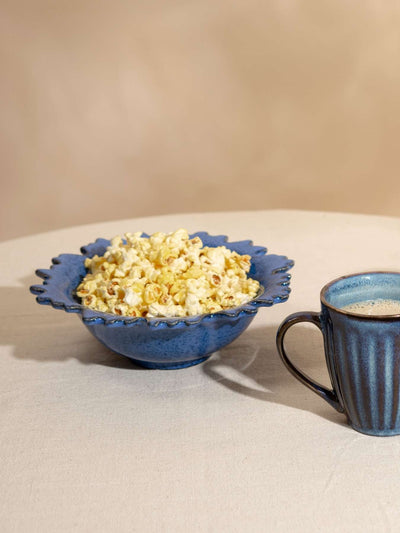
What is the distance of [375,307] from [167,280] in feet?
1.10

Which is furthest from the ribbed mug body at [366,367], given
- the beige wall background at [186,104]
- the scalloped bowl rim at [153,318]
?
the beige wall background at [186,104]

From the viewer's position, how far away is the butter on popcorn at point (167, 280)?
1.23m

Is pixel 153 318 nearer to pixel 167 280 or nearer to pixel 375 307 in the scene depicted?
pixel 167 280

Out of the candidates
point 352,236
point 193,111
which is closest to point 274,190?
point 193,111

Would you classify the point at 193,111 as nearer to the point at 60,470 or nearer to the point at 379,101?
the point at 379,101

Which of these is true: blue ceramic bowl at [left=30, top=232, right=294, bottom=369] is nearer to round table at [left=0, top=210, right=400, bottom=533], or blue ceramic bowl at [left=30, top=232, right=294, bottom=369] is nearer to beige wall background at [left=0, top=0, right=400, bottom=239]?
round table at [left=0, top=210, right=400, bottom=533]

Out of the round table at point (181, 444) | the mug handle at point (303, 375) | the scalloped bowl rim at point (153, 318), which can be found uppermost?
the scalloped bowl rim at point (153, 318)

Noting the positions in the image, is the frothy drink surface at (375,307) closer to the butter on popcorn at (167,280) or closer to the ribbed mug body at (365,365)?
the ribbed mug body at (365,365)

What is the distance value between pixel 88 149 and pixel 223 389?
3.63 meters

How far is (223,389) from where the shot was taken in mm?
1242

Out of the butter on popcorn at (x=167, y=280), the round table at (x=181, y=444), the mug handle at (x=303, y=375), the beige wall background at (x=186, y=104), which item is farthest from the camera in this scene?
the beige wall background at (x=186, y=104)

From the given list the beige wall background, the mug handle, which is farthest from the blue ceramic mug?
the beige wall background

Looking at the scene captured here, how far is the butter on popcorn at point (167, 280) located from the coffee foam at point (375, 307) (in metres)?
0.20

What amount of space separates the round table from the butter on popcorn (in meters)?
0.13
